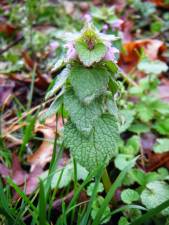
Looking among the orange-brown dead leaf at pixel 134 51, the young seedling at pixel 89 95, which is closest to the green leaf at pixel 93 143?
the young seedling at pixel 89 95

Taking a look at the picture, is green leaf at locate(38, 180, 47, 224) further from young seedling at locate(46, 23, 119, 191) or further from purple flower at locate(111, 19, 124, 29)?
purple flower at locate(111, 19, 124, 29)

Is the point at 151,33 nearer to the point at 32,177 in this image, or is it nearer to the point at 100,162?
the point at 32,177

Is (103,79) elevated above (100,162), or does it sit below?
above

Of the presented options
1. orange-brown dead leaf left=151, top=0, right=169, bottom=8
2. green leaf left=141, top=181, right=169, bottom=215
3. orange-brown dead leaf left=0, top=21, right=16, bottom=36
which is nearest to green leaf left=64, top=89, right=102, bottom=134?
green leaf left=141, top=181, right=169, bottom=215

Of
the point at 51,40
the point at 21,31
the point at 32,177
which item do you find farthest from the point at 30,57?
the point at 32,177

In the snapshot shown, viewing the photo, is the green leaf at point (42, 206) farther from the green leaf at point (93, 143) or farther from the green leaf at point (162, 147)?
the green leaf at point (162, 147)
